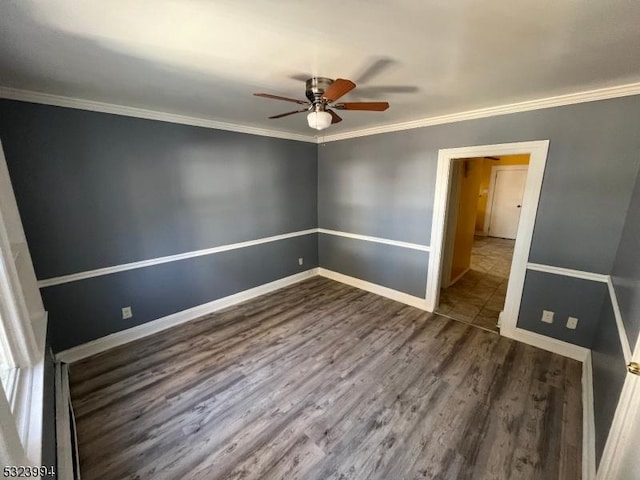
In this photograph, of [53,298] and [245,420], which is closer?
[245,420]

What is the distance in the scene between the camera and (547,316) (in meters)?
2.52

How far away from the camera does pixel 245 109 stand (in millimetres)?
2588

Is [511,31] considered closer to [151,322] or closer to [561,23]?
[561,23]

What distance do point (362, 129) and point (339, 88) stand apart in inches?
84.8

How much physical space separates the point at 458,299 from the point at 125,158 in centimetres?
432

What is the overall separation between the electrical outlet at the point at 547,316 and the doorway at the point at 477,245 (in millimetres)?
476

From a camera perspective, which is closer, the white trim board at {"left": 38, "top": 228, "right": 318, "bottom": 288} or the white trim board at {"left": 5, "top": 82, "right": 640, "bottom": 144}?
the white trim board at {"left": 5, "top": 82, "right": 640, "bottom": 144}

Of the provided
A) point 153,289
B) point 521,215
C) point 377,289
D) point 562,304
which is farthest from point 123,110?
point 562,304

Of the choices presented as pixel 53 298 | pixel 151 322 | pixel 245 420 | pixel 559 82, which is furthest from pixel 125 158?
pixel 559 82

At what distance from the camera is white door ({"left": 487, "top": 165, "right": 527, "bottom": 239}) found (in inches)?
274

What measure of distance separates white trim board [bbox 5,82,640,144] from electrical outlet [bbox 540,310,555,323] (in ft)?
6.16

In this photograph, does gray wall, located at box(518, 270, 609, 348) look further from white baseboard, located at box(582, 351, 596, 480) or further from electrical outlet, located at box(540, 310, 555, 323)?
white baseboard, located at box(582, 351, 596, 480)

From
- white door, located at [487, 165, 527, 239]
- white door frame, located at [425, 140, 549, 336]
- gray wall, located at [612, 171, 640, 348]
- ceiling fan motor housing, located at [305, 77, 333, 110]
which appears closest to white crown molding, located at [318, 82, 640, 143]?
Result: white door frame, located at [425, 140, 549, 336]

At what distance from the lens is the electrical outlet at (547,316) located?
2.50 meters
